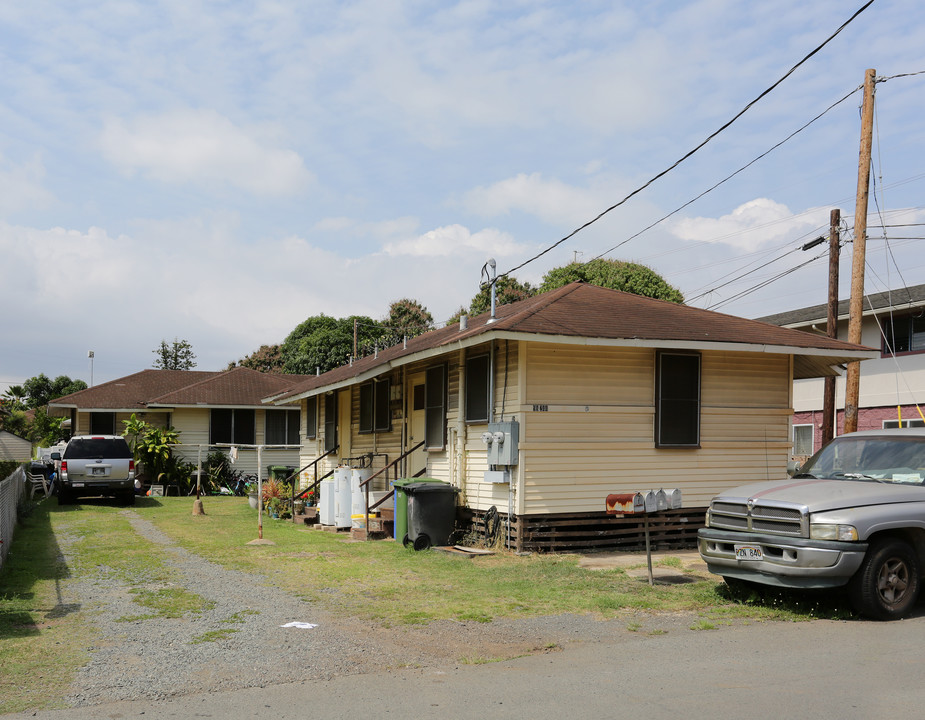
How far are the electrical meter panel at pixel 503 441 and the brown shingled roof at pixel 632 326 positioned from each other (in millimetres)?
1377

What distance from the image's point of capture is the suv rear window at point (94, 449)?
21703 mm

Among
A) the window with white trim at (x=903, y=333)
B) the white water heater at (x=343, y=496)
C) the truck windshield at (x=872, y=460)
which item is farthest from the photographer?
the window with white trim at (x=903, y=333)

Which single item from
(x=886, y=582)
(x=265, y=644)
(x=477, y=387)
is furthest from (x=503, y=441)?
(x=265, y=644)

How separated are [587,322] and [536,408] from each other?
1579mm

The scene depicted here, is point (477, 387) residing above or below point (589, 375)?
below

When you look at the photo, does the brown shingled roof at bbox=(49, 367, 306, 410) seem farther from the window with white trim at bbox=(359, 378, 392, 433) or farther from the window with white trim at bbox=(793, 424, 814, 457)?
the window with white trim at bbox=(793, 424, 814, 457)

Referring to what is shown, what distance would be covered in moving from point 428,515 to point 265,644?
621 centimetres

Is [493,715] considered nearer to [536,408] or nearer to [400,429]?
[536,408]

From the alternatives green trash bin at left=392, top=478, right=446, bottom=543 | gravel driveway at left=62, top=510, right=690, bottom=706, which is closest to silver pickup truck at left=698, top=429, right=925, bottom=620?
gravel driveway at left=62, top=510, right=690, bottom=706

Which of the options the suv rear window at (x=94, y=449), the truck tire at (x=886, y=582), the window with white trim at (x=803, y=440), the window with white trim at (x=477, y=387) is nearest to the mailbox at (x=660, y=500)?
the truck tire at (x=886, y=582)

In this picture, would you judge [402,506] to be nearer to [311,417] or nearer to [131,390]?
[311,417]

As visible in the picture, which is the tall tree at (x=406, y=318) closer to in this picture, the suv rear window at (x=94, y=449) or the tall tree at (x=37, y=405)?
the tall tree at (x=37, y=405)

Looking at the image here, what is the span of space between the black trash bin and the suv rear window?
11734 millimetres

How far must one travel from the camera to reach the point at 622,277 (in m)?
34.2
